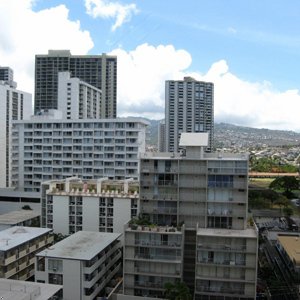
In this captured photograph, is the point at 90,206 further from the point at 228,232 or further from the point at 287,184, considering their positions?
the point at 287,184

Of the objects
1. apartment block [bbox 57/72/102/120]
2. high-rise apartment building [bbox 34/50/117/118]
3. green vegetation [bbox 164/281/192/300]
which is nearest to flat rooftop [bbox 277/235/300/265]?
green vegetation [bbox 164/281/192/300]

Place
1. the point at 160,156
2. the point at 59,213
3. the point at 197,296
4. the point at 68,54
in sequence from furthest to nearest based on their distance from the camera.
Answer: the point at 68,54
the point at 59,213
the point at 160,156
the point at 197,296

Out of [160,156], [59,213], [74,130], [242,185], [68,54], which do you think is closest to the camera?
[242,185]

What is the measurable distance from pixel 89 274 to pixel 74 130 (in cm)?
2933

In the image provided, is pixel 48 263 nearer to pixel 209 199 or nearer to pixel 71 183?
pixel 209 199

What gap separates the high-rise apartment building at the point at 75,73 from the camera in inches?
3228

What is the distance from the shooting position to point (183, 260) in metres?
23.0

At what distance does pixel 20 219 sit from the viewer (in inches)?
1326

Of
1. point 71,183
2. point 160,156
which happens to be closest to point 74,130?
point 71,183

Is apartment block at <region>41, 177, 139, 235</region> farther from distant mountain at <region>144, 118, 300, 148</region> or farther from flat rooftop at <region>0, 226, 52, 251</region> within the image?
distant mountain at <region>144, 118, 300, 148</region>

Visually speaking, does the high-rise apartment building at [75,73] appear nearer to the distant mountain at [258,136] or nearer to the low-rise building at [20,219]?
the distant mountain at [258,136]

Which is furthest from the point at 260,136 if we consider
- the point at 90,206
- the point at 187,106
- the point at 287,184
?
the point at 90,206

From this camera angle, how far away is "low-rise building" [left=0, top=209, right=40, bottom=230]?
1246 inches

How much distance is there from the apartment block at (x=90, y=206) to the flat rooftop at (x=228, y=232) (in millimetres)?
10418
